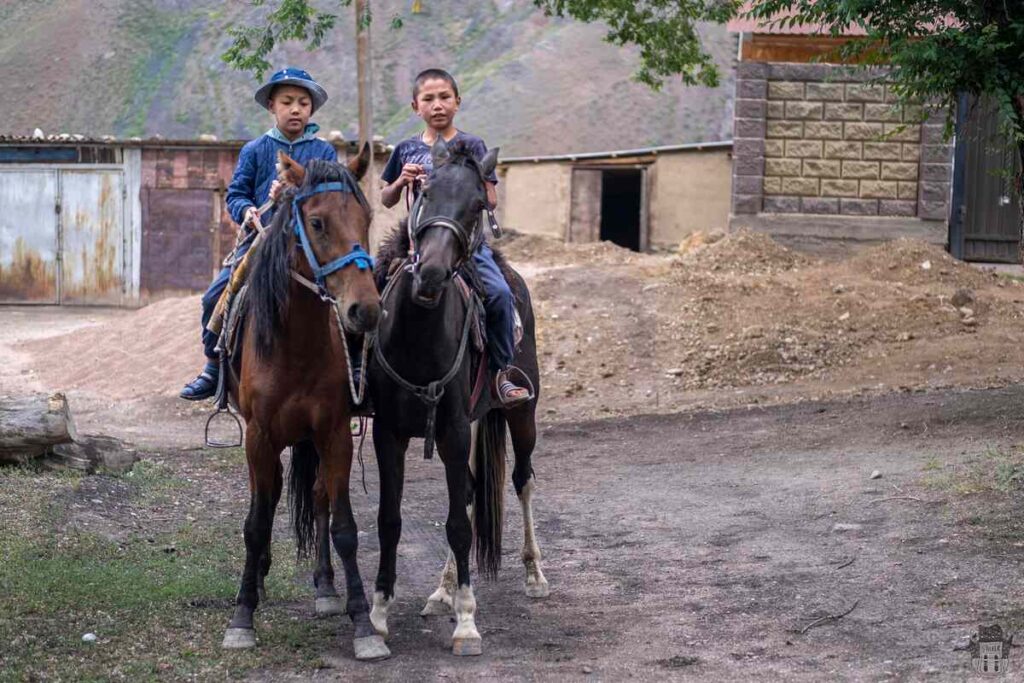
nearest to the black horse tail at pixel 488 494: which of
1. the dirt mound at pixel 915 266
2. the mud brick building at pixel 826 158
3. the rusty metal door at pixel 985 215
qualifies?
the dirt mound at pixel 915 266

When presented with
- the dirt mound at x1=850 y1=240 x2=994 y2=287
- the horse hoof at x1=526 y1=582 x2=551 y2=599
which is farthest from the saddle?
the dirt mound at x1=850 y1=240 x2=994 y2=287

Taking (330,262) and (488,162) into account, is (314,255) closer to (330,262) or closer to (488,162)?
(330,262)

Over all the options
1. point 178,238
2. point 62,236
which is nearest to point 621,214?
point 178,238

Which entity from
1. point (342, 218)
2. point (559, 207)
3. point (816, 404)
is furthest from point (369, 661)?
point (559, 207)

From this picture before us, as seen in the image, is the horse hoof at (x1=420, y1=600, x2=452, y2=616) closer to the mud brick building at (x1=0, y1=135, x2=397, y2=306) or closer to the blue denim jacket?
the blue denim jacket

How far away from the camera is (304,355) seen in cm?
531

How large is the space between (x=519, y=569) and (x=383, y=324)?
6.98ft

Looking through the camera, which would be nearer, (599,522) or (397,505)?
(397,505)

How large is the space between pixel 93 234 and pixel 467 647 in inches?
816

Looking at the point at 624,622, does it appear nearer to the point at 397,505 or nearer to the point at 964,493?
the point at 397,505

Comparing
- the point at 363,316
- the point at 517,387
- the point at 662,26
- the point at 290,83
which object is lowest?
the point at 517,387

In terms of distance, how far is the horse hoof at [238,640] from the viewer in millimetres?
5328

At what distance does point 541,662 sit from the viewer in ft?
17.1

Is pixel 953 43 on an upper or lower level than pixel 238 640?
upper
